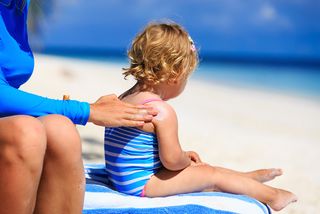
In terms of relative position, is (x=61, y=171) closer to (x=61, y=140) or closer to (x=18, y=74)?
(x=61, y=140)

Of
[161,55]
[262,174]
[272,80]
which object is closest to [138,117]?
[161,55]

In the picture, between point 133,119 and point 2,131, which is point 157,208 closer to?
point 133,119

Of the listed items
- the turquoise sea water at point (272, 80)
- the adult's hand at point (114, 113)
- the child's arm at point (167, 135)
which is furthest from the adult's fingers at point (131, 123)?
the turquoise sea water at point (272, 80)

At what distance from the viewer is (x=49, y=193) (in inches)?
81.8

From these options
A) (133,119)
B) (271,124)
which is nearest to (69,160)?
(133,119)

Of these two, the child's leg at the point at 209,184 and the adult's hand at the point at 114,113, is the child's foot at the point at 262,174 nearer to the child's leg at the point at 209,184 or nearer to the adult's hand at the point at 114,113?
the child's leg at the point at 209,184

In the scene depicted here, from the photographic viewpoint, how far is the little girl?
2.76 metres

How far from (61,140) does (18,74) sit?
0.58 m

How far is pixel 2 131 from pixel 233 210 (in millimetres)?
1211

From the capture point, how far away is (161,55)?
9.37 ft

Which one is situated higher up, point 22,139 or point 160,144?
point 160,144

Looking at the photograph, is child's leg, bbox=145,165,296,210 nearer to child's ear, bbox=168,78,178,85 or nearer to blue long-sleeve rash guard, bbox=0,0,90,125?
child's ear, bbox=168,78,178,85

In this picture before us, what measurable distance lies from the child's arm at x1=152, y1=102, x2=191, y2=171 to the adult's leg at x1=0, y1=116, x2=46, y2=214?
0.86m

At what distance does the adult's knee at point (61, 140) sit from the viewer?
200 cm
